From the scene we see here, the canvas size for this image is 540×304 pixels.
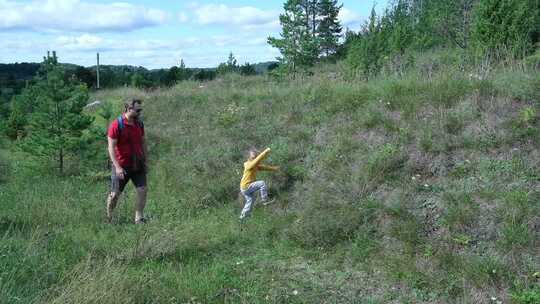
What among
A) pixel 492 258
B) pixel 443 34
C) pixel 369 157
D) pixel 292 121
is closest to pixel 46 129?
pixel 292 121

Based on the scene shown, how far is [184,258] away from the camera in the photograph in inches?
226

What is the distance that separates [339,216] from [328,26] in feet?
115

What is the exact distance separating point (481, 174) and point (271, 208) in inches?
122

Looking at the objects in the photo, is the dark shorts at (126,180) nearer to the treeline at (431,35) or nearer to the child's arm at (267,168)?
the child's arm at (267,168)

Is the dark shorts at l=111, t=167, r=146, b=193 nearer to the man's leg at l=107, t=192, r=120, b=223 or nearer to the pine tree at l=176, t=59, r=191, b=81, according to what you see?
the man's leg at l=107, t=192, r=120, b=223

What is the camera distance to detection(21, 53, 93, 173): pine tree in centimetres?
1188

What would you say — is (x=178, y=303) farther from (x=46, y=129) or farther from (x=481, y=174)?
(x=46, y=129)

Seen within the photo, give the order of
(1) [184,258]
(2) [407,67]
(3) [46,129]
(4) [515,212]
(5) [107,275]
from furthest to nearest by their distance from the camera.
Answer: (3) [46,129] < (2) [407,67] < (1) [184,258] < (4) [515,212] < (5) [107,275]

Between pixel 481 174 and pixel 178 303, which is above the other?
pixel 481 174

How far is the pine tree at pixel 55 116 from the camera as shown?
39.0 ft

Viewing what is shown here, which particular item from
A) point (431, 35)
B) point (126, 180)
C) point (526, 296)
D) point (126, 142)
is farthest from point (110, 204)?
point (431, 35)

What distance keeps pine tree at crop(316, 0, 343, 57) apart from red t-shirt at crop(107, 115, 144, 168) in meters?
32.2

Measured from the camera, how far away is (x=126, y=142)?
7.10 metres

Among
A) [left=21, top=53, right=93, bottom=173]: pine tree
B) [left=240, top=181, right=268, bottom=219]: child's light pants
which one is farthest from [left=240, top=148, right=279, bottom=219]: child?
[left=21, top=53, right=93, bottom=173]: pine tree
